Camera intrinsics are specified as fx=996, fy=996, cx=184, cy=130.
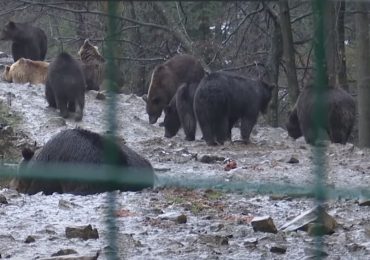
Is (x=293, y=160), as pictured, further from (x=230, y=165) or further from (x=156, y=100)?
(x=156, y=100)

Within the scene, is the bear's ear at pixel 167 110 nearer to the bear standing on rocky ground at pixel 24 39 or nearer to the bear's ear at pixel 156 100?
the bear's ear at pixel 156 100

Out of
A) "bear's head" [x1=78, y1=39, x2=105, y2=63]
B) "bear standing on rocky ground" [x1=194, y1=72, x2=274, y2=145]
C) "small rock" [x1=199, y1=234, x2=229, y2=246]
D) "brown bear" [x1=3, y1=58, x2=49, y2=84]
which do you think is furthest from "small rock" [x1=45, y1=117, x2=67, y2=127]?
"small rock" [x1=199, y1=234, x2=229, y2=246]

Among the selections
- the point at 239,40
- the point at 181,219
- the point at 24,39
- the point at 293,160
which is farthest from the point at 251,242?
the point at 24,39

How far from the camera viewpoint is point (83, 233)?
4.60 metres

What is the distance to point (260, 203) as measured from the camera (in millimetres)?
5598

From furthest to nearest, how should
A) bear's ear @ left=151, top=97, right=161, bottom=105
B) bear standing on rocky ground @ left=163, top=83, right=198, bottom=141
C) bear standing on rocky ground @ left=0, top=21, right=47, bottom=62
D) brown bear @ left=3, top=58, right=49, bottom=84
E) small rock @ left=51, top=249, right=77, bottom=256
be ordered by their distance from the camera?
bear standing on rocky ground @ left=0, top=21, right=47, bottom=62 → brown bear @ left=3, top=58, right=49, bottom=84 → bear's ear @ left=151, top=97, right=161, bottom=105 → bear standing on rocky ground @ left=163, top=83, right=198, bottom=141 → small rock @ left=51, top=249, right=77, bottom=256

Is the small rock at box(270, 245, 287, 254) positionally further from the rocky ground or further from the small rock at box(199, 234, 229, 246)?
the small rock at box(199, 234, 229, 246)

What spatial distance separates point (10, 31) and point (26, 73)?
305cm

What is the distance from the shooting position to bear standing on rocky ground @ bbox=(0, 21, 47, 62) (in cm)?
1836

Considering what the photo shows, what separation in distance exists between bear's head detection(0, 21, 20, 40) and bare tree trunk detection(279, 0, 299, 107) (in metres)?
6.12

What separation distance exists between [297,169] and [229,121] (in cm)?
369

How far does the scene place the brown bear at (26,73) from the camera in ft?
50.6

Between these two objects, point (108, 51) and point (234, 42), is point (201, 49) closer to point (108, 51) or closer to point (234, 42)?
point (234, 42)

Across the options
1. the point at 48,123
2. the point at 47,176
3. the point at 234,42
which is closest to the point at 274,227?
the point at 47,176
